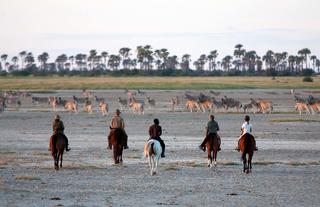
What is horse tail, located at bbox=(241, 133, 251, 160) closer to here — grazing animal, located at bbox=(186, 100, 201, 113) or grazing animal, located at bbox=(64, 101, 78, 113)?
grazing animal, located at bbox=(186, 100, 201, 113)

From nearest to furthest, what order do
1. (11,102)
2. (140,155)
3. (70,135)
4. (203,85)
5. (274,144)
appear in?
(140,155), (274,144), (70,135), (11,102), (203,85)

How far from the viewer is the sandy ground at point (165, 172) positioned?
17031 millimetres

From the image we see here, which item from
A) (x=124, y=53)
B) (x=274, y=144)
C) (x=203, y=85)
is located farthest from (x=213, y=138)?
(x=124, y=53)

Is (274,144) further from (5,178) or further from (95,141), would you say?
(5,178)

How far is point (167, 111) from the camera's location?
177ft

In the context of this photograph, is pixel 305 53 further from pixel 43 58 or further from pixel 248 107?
pixel 248 107

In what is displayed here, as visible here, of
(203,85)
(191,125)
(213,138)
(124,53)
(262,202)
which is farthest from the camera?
(124,53)

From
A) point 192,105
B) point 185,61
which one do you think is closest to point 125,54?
point 185,61

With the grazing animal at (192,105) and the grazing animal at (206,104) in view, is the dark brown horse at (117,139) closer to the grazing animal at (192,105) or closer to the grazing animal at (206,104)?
the grazing animal at (206,104)

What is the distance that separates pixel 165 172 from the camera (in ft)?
72.2

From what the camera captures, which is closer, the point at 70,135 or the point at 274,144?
the point at 274,144

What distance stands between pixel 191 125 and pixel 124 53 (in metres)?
130

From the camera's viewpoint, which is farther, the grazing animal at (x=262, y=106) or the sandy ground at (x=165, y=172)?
the grazing animal at (x=262, y=106)

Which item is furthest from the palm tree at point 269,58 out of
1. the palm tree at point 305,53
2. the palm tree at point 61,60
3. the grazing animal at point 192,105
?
the grazing animal at point 192,105
